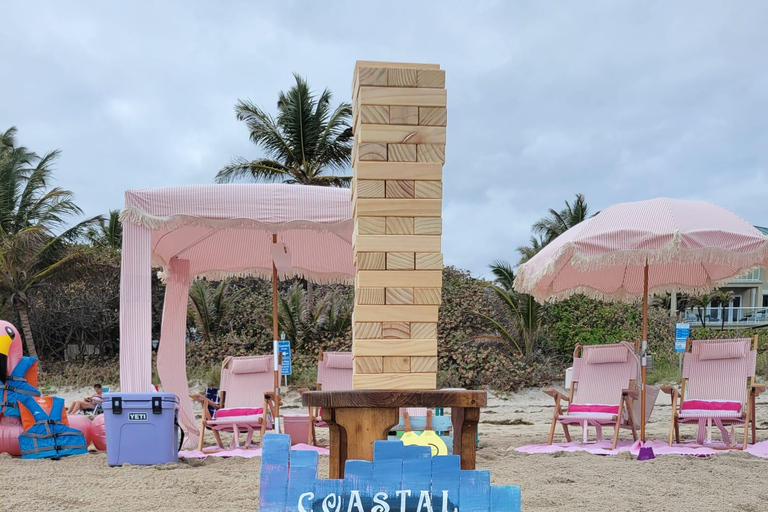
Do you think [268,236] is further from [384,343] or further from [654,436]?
[384,343]

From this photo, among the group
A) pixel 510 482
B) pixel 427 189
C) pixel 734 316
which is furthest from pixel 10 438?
pixel 734 316

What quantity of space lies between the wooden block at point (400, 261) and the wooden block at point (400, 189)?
25 cm

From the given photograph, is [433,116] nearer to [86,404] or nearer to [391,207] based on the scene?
[391,207]

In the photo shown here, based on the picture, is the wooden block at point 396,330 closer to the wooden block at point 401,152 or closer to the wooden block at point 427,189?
the wooden block at point 427,189

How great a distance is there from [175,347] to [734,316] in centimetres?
3513

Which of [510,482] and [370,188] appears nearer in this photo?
[370,188]

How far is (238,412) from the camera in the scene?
8281 millimetres

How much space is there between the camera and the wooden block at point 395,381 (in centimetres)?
346

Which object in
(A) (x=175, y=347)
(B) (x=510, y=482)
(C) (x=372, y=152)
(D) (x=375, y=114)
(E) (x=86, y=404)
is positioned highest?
(D) (x=375, y=114)

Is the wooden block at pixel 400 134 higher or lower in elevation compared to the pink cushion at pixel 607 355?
higher

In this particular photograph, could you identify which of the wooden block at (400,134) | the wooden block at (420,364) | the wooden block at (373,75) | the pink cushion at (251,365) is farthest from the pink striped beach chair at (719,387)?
the wooden block at (373,75)

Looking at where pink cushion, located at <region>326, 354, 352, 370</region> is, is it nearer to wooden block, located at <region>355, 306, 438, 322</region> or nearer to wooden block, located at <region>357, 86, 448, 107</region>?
wooden block, located at <region>355, 306, 438, 322</region>

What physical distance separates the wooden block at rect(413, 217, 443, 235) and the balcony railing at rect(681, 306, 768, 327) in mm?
31722

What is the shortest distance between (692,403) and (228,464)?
15.0ft
